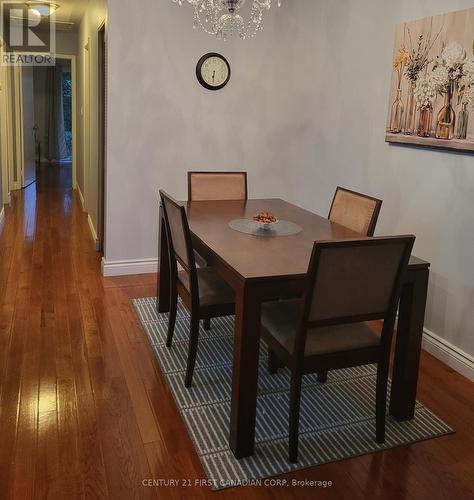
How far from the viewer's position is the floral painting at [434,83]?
2787 millimetres

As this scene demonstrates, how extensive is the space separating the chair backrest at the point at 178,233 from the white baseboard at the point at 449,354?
160cm

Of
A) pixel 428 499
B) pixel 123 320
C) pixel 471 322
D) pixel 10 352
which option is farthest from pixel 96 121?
pixel 428 499

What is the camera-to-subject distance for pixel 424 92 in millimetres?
3082

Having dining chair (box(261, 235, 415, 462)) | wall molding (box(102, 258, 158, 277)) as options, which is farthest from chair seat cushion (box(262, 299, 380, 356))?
wall molding (box(102, 258, 158, 277))

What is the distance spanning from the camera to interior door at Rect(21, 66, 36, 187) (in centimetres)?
894

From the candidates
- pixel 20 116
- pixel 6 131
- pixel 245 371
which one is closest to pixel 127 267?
pixel 245 371

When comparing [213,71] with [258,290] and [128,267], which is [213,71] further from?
[258,290]

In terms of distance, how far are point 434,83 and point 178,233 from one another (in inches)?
66.8

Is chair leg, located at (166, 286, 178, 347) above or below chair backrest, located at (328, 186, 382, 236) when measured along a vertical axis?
below

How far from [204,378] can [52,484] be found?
99 cm

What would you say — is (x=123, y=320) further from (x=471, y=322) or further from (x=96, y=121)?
(x=96, y=121)

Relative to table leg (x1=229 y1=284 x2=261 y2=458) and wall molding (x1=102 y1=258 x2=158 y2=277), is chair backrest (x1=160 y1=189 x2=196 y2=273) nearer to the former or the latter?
table leg (x1=229 y1=284 x2=261 y2=458)

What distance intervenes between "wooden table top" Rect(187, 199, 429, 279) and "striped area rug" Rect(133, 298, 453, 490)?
0.75m

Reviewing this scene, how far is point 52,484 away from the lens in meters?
1.96
